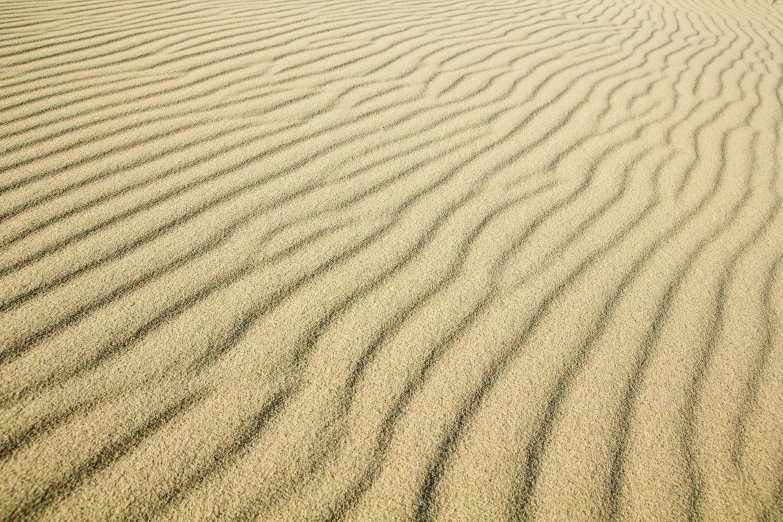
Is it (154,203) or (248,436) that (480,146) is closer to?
(154,203)

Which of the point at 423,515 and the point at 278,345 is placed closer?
the point at 423,515

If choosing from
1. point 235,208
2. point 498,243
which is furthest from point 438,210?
point 235,208

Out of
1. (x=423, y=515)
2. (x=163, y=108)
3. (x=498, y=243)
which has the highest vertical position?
(x=163, y=108)

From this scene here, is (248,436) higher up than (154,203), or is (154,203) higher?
(154,203)

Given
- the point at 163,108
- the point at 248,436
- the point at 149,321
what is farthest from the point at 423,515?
the point at 163,108

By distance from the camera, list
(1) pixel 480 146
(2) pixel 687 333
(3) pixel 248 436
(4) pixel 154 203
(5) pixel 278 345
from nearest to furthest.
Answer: (3) pixel 248 436, (5) pixel 278 345, (2) pixel 687 333, (4) pixel 154 203, (1) pixel 480 146

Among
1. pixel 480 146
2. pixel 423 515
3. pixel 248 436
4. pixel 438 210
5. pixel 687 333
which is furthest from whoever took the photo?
pixel 480 146

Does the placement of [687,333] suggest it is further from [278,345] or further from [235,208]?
[235,208]
